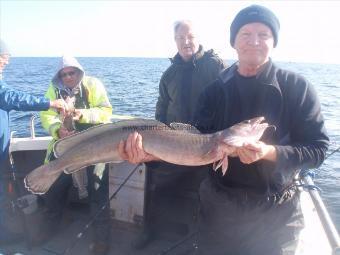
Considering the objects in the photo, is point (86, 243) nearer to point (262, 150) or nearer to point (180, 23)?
point (262, 150)

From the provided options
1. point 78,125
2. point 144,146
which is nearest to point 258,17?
point 144,146

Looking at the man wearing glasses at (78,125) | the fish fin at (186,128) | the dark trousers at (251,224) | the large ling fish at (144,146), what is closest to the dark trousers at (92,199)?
the man wearing glasses at (78,125)

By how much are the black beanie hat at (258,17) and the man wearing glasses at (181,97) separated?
205 cm

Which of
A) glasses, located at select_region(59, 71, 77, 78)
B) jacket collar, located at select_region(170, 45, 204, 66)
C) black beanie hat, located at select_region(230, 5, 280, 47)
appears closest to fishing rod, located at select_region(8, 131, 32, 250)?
glasses, located at select_region(59, 71, 77, 78)

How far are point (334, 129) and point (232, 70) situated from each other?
12.6 m

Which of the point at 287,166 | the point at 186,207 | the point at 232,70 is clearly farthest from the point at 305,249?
the point at 186,207

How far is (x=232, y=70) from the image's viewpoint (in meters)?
3.63

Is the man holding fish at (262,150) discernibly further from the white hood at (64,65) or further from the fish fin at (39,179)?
the white hood at (64,65)

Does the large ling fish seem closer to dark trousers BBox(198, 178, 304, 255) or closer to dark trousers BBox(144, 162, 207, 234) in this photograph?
dark trousers BBox(198, 178, 304, 255)

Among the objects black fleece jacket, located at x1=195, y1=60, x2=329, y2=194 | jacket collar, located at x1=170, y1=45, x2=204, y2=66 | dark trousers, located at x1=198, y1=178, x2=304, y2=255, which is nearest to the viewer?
black fleece jacket, located at x1=195, y1=60, x2=329, y2=194

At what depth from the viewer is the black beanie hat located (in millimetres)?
3285

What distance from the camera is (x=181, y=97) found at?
5.54 meters

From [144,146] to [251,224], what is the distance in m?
1.39

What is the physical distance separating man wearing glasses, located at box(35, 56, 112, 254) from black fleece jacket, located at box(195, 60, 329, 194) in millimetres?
2355
